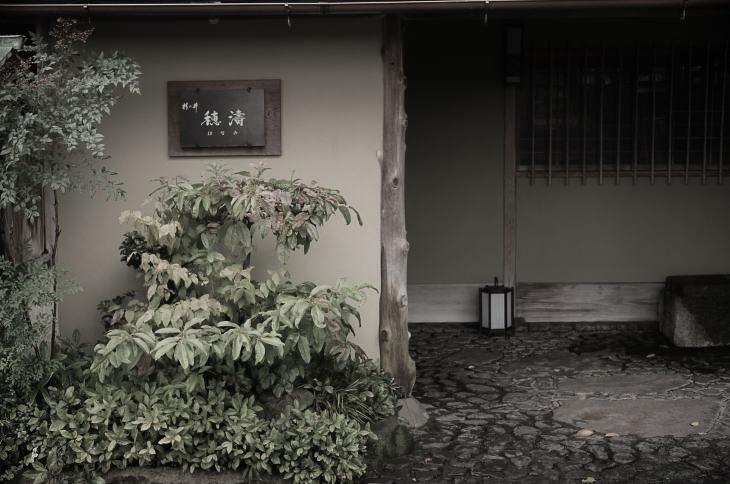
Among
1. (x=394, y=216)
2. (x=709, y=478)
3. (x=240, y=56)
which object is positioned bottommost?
(x=709, y=478)

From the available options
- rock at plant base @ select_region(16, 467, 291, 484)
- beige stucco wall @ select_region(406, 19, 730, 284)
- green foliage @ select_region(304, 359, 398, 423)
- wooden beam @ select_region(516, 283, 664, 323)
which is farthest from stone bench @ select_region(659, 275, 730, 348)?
rock at plant base @ select_region(16, 467, 291, 484)

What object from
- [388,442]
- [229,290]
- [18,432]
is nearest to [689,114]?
[388,442]

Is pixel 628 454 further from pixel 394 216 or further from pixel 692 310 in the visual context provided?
pixel 692 310

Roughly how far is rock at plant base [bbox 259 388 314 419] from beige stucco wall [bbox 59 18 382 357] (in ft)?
3.84

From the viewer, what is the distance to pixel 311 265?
264 inches

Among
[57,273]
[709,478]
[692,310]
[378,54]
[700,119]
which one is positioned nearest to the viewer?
[709,478]

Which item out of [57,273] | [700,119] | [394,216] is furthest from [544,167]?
[57,273]

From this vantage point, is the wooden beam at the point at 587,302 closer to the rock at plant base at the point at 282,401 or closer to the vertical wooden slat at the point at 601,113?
the vertical wooden slat at the point at 601,113

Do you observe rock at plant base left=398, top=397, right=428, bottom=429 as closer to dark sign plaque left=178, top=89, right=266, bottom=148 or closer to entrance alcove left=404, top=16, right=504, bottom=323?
dark sign plaque left=178, top=89, right=266, bottom=148

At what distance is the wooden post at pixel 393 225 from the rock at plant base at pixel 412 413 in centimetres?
9

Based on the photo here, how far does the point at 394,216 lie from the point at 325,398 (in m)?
1.60

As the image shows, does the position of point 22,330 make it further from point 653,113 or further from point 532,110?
point 653,113

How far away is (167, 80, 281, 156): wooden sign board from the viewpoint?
6566mm

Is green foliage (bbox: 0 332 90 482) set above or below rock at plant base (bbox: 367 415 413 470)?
above
